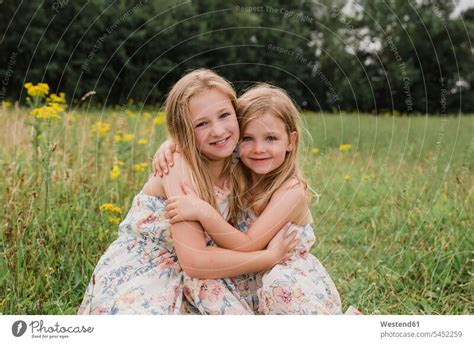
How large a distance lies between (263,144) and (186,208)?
13.0 inches

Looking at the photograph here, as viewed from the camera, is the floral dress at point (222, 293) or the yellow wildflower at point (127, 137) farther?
the yellow wildflower at point (127, 137)

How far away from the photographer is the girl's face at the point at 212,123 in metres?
1.83

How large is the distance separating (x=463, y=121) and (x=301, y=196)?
18.4 feet

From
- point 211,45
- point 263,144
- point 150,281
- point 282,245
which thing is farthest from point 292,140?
point 211,45

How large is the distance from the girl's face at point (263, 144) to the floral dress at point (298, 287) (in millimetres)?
175

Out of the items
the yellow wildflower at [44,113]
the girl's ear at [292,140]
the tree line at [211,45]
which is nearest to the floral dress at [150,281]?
the girl's ear at [292,140]

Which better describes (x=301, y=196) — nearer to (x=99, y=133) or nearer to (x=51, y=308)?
(x=51, y=308)

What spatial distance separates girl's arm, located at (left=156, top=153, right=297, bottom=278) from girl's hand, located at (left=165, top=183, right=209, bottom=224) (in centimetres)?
2

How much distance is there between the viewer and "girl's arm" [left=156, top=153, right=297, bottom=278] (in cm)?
176

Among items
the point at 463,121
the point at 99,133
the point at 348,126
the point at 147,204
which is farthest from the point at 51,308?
the point at 463,121

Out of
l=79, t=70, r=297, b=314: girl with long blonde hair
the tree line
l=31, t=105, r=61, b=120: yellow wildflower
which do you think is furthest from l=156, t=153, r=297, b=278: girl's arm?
the tree line
